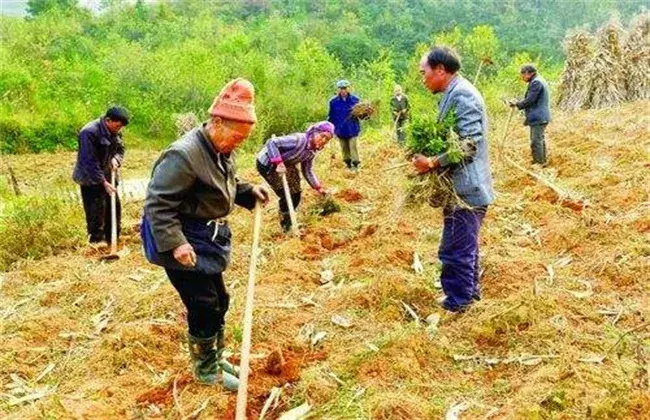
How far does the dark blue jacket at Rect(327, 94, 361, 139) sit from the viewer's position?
9633 millimetres

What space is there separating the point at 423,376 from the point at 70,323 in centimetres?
278

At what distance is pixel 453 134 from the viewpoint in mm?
3896

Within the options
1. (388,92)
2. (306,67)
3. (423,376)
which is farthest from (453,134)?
(306,67)

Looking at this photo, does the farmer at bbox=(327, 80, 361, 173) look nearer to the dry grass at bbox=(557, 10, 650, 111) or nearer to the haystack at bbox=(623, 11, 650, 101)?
the dry grass at bbox=(557, 10, 650, 111)

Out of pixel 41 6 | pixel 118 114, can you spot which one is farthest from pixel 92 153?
pixel 41 6

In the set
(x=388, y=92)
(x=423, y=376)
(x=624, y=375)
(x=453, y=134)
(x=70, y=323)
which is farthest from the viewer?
(x=388, y=92)

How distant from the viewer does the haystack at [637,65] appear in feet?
52.7

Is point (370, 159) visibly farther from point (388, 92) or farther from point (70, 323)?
point (388, 92)

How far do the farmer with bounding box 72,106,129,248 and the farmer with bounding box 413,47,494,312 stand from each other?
3283 millimetres

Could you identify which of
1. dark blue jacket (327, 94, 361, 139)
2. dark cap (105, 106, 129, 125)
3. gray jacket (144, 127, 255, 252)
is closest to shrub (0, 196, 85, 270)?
dark cap (105, 106, 129, 125)

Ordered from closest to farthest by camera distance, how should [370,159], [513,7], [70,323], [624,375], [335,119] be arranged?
[624,375]
[70,323]
[335,119]
[370,159]
[513,7]

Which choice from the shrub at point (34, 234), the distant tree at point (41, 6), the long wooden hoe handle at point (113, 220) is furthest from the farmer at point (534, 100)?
the distant tree at point (41, 6)

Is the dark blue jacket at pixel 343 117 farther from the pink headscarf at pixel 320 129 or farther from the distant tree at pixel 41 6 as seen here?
the distant tree at pixel 41 6

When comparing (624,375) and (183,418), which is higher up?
(624,375)
